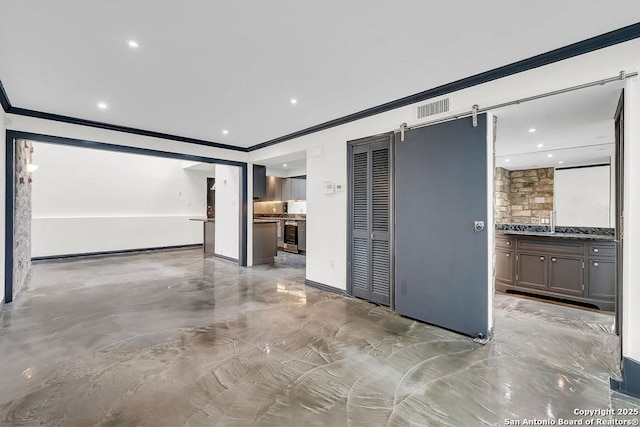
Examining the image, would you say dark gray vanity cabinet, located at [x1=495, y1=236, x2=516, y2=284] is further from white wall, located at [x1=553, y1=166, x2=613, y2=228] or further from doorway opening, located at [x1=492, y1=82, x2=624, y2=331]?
white wall, located at [x1=553, y1=166, x2=613, y2=228]

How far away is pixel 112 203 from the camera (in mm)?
8406

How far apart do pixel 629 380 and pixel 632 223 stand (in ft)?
3.67

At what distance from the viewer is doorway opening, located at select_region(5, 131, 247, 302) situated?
679 centimetres

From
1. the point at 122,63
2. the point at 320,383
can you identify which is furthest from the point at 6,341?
the point at 320,383

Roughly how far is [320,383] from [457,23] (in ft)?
9.17

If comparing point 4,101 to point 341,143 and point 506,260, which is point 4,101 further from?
point 506,260

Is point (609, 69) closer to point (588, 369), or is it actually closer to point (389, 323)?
point (588, 369)

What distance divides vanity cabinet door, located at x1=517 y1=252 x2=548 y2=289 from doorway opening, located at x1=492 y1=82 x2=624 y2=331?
1 cm

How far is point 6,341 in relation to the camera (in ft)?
9.38

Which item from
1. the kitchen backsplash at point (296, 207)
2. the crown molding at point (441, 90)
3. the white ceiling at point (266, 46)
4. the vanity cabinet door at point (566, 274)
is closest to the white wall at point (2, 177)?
the crown molding at point (441, 90)

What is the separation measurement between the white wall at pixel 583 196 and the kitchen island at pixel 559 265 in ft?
6.54

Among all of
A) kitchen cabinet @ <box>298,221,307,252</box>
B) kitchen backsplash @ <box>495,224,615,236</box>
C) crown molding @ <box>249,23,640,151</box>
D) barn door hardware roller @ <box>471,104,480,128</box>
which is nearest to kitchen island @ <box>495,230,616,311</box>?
kitchen backsplash @ <box>495,224,615,236</box>

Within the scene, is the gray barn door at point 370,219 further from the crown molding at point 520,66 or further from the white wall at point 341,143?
the crown molding at point 520,66

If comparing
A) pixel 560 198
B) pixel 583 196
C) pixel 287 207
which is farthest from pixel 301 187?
pixel 583 196
